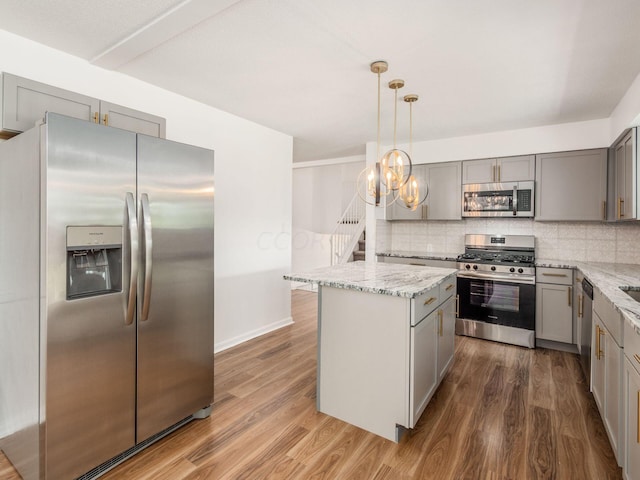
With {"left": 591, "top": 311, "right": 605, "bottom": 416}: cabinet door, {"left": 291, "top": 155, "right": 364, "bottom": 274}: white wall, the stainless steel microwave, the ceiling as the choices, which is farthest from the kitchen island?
{"left": 291, "top": 155, "right": 364, "bottom": 274}: white wall

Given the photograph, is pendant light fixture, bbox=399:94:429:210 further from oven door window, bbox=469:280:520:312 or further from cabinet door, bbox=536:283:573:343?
cabinet door, bbox=536:283:573:343

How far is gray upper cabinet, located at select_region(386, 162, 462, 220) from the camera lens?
4.51 m

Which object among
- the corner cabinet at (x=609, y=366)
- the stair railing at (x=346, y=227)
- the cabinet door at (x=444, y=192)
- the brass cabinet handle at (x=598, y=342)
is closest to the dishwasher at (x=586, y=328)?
the corner cabinet at (x=609, y=366)

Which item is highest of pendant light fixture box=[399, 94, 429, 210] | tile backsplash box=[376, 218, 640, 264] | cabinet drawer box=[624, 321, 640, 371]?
pendant light fixture box=[399, 94, 429, 210]

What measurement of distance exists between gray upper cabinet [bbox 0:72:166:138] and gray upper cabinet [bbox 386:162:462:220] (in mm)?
3615

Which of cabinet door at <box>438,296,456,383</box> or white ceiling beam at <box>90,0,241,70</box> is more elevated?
white ceiling beam at <box>90,0,241,70</box>

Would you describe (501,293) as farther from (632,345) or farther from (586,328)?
(632,345)

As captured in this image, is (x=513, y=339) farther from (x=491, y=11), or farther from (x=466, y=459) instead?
(x=491, y=11)

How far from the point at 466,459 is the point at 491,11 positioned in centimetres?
252

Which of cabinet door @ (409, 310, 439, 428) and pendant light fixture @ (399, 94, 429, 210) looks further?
pendant light fixture @ (399, 94, 429, 210)

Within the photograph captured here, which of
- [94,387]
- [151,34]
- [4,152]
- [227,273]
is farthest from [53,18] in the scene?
[227,273]

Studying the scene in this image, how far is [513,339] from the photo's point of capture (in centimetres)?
382

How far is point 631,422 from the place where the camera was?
5.15 feet

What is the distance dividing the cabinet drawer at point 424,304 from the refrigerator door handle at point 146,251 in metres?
1.54
